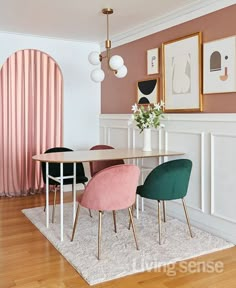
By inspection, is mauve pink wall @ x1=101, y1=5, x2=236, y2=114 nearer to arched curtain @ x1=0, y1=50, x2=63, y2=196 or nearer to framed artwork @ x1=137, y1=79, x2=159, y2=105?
framed artwork @ x1=137, y1=79, x2=159, y2=105

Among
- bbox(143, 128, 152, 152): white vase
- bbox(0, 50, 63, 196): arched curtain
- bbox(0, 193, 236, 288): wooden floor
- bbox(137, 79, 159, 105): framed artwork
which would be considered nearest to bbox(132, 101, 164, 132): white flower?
bbox(143, 128, 152, 152): white vase

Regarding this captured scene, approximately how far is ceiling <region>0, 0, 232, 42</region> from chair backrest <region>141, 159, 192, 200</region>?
173cm

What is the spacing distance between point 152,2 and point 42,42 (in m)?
2.12

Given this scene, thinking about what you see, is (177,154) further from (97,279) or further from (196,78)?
(97,279)

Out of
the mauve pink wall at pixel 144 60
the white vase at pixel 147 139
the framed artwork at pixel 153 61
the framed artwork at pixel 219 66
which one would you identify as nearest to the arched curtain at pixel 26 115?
the mauve pink wall at pixel 144 60

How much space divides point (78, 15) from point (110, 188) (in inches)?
87.2

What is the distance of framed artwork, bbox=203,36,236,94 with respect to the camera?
3305mm

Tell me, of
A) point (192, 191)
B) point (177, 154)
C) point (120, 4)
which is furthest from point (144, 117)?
point (120, 4)

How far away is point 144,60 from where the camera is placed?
4609 mm

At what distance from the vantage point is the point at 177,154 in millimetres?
3867

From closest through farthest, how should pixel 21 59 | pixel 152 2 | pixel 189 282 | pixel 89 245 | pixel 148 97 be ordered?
pixel 189 282 < pixel 89 245 < pixel 152 2 < pixel 148 97 < pixel 21 59

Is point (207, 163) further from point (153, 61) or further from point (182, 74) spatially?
point (153, 61)

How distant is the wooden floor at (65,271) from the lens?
8.25 feet

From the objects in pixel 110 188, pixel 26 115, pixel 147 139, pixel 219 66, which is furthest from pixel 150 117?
pixel 26 115
